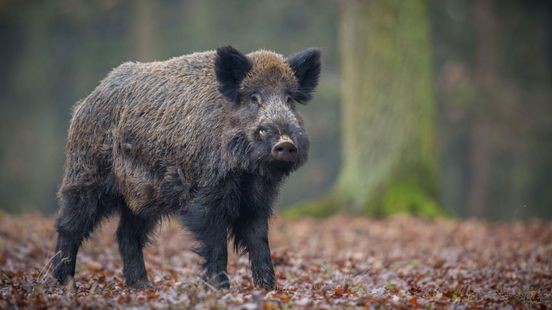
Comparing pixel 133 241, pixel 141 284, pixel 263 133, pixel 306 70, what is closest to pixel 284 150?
pixel 263 133

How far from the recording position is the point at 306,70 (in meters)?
7.50

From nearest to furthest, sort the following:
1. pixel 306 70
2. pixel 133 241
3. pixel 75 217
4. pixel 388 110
Result: pixel 306 70 < pixel 75 217 < pixel 133 241 < pixel 388 110

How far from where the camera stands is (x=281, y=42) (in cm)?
3456

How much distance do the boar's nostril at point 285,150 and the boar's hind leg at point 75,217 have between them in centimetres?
238

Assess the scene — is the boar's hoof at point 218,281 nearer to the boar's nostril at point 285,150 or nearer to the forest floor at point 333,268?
the forest floor at point 333,268

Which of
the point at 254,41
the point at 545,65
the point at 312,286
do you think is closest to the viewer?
the point at 312,286

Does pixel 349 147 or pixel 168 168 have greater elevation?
pixel 349 147

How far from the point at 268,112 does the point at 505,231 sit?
7934mm

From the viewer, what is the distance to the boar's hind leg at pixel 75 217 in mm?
7684

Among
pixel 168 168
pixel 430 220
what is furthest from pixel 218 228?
pixel 430 220

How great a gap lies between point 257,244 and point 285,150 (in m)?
1.13

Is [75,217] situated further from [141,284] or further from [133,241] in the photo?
[141,284]

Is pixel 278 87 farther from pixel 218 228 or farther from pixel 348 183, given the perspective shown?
pixel 348 183

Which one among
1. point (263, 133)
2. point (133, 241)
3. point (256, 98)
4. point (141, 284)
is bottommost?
point (141, 284)
